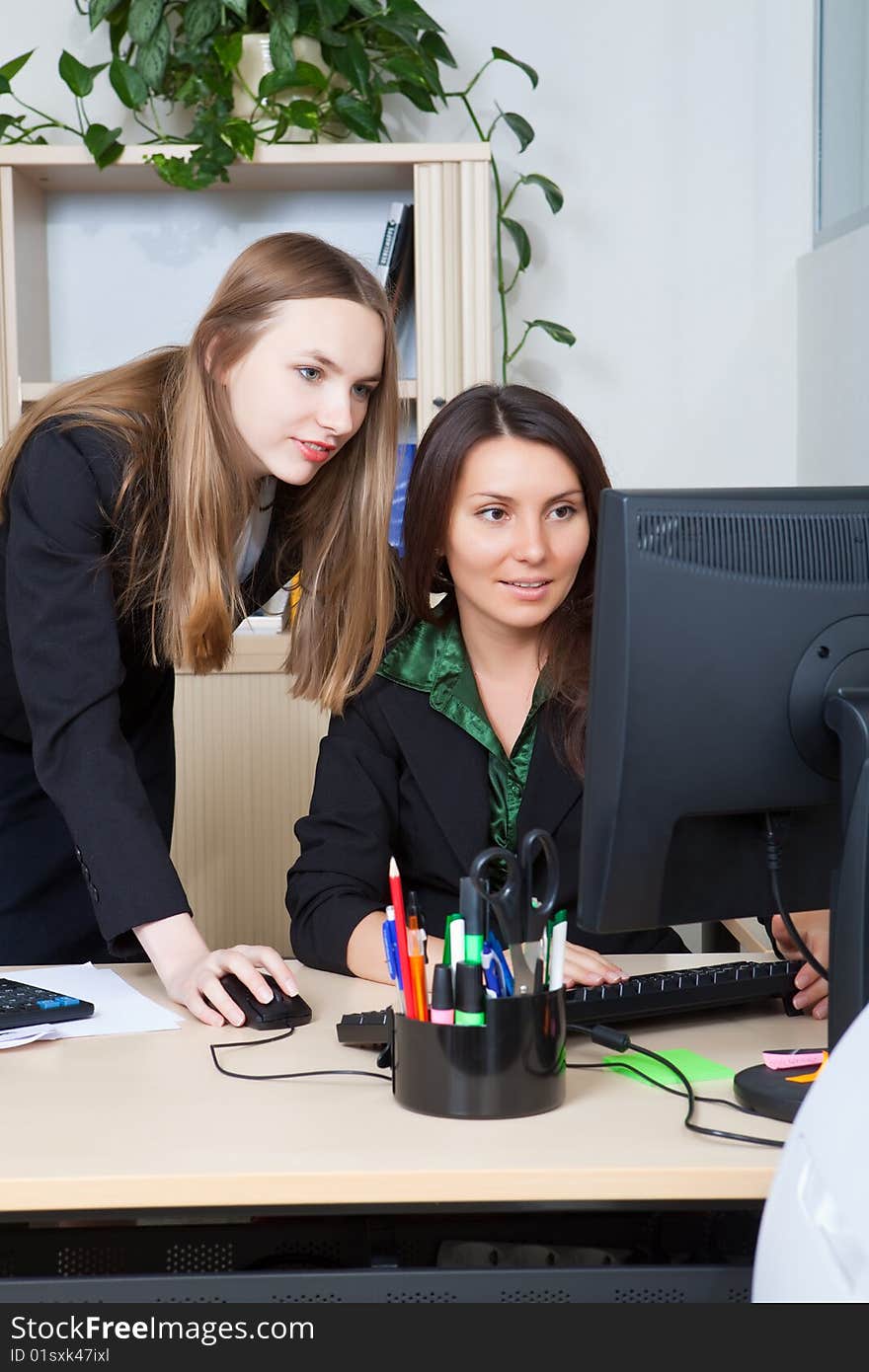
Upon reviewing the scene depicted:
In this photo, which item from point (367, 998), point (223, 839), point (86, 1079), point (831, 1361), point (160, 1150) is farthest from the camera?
point (223, 839)

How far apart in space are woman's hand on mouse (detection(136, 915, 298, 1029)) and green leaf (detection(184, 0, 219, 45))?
5.95ft

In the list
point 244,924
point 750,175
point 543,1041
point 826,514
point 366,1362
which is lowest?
point 244,924

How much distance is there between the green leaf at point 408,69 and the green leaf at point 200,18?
0.30 meters

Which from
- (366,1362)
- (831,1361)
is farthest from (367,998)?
(831,1361)

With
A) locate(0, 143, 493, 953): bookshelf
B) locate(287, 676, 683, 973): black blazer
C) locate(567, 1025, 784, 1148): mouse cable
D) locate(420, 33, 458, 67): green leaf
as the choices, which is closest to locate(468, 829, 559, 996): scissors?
locate(567, 1025, 784, 1148): mouse cable

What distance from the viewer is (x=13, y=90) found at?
274 cm

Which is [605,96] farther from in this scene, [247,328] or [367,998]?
[367,998]

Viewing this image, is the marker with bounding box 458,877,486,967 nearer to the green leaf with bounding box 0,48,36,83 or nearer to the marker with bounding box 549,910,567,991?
the marker with bounding box 549,910,567,991

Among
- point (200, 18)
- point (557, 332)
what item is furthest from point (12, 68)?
point (557, 332)

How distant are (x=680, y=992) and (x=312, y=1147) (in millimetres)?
369

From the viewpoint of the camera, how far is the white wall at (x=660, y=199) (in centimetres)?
275

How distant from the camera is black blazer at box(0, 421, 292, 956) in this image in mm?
1213

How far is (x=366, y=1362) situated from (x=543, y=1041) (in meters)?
0.23

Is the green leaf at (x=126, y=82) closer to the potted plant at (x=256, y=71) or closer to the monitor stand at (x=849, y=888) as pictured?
the potted plant at (x=256, y=71)
